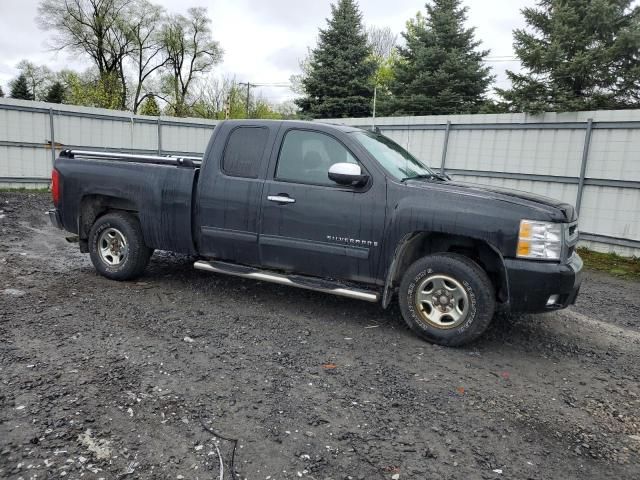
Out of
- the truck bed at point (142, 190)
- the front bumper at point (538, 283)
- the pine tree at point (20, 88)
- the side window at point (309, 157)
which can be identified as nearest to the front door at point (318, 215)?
the side window at point (309, 157)

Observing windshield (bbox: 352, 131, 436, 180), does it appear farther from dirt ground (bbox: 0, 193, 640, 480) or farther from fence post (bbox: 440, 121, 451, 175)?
fence post (bbox: 440, 121, 451, 175)

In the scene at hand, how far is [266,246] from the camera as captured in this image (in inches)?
184

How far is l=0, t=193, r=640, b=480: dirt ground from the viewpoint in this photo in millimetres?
2451

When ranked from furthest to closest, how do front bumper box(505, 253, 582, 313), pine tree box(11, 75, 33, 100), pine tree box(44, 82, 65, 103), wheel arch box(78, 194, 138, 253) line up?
pine tree box(11, 75, 33, 100), pine tree box(44, 82, 65, 103), wheel arch box(78, 194, 138, 253), front bumper box(505, 253, 582, 313)

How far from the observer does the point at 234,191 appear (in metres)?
4.79

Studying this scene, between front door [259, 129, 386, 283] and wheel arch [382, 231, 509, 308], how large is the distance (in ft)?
0.60

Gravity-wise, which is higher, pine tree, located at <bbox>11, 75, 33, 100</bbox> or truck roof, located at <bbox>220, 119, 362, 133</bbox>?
pine tree, located at <bbox>11, 75, 33, 100</bbox>

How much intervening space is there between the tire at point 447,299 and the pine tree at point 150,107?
3670cm

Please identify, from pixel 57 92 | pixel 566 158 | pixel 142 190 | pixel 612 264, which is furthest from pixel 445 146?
pixel 57 92

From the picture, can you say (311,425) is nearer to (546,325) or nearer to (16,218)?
(546,325)

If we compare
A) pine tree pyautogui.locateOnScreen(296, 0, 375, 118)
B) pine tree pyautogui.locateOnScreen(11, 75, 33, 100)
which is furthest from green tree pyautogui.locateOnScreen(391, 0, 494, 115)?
pine tree pyautogui.locateOnScreen(11, 75, 33, 100)

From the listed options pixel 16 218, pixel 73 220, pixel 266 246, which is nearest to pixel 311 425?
pixel 266 246

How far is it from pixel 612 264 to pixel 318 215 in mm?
6135

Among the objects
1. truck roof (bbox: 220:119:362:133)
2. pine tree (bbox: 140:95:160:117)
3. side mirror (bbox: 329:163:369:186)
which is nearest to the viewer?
side mirror (bbox: 329:163:369:186)
